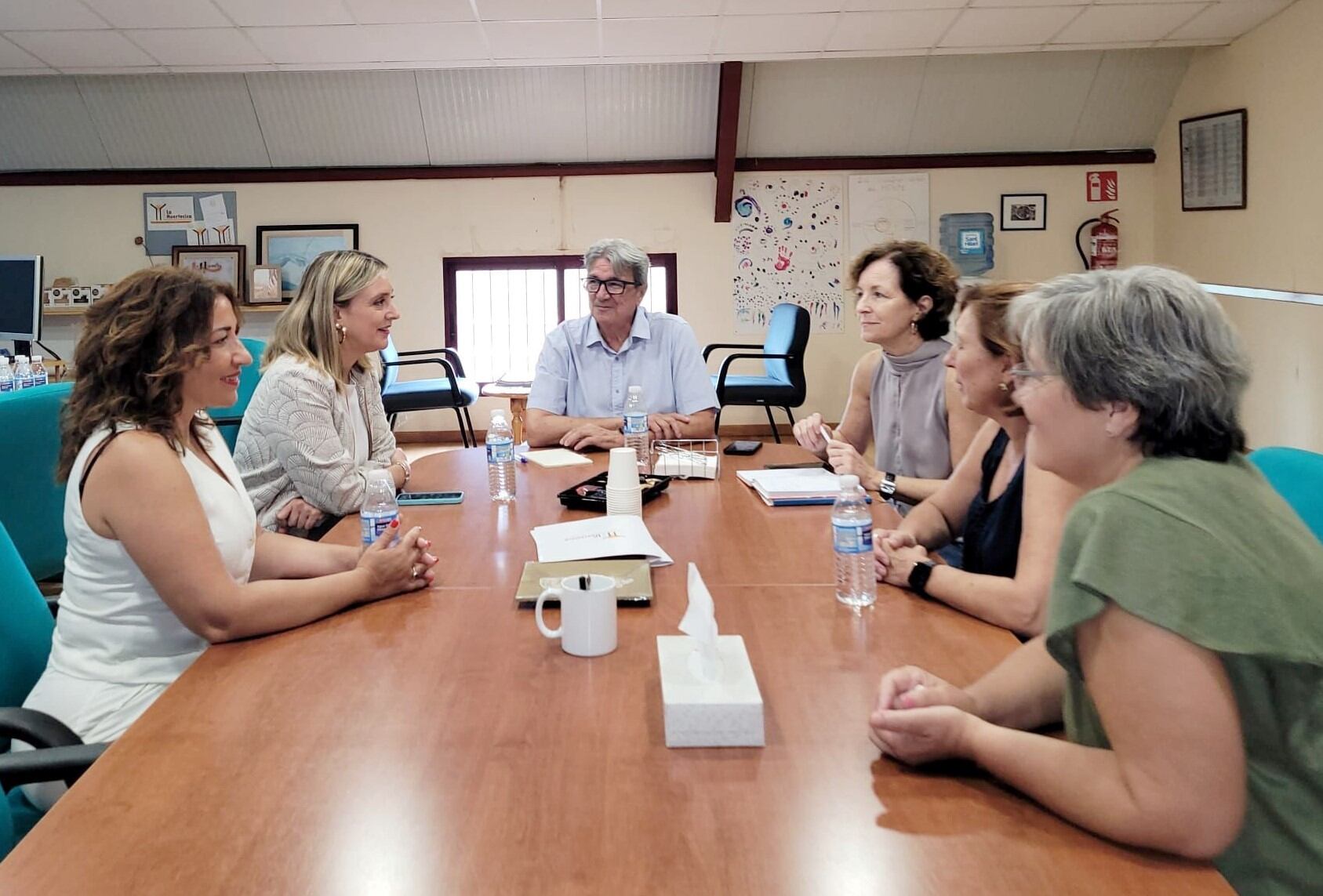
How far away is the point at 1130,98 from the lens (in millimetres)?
6172

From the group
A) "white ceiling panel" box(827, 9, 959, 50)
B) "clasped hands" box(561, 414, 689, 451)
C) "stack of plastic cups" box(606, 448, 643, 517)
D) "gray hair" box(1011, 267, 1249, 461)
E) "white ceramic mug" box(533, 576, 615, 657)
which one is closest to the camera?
"gray hair" box(1011, 267, 1249, 461)

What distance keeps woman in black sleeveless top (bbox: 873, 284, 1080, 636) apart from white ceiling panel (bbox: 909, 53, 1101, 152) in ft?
16.0

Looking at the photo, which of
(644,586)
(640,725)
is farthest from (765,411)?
(640,725)

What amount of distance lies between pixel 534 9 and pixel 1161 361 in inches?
175

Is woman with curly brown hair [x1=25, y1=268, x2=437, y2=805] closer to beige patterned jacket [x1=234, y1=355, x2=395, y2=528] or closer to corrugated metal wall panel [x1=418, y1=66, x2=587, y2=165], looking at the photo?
beige patterned jacket [x1=234, y1=355, x2=395, y2=528]

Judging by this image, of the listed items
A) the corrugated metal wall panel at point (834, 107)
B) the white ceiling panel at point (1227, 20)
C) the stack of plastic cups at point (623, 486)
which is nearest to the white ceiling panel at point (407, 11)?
the corrugated metal wall panel at point (834, 107)

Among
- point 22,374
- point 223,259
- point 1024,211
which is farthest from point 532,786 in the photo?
point 1024,211

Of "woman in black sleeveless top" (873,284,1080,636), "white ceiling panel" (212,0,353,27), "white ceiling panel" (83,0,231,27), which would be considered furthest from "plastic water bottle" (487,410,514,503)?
"white ceiling panel" (83,0,231,27)

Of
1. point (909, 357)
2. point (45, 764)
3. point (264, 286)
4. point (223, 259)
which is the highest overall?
point (223, 259)

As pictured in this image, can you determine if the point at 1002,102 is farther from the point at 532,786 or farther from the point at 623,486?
the point at 532,786

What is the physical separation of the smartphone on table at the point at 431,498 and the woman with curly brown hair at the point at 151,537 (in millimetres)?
632

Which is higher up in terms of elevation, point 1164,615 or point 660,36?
point 660,36

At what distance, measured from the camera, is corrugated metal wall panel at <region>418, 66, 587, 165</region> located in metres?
6.00

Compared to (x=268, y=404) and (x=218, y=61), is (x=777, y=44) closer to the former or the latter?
(x=218, y=61)
